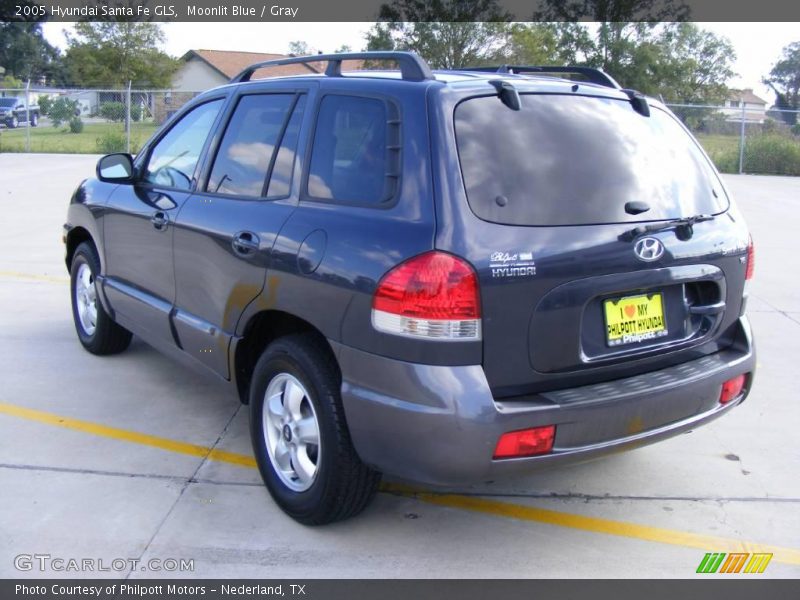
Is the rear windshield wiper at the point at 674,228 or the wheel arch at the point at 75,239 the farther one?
the wheel arch at the point at 75,239

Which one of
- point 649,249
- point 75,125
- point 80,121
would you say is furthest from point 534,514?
point 80,121

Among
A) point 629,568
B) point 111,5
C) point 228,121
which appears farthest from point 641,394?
point 111,5

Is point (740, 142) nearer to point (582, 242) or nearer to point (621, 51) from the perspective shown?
point (621, 51)

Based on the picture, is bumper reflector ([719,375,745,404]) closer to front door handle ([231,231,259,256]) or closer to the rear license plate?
the rear license plate

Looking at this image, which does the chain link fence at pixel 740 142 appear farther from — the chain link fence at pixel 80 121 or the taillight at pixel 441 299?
the taillight at pixel 441 299

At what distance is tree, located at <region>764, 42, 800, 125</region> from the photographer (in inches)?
3255

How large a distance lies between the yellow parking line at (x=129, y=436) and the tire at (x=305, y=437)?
0.54 metres

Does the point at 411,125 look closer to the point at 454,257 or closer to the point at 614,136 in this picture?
the point at 454,257

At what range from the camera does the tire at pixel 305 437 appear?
3328mm

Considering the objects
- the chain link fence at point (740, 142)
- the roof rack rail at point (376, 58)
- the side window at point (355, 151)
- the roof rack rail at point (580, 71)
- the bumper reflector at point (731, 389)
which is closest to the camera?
the side window at point (355, 151)

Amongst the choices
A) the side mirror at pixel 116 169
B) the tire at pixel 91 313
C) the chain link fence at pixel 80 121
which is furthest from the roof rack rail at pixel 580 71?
the chain link fence at pixel 80 121

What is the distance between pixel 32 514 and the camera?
3.69 metres

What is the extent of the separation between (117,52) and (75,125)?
904 centimetres

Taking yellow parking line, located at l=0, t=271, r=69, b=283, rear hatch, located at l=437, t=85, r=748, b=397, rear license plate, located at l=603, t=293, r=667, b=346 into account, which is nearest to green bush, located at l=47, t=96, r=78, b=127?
yellow parking line, located at l=0, t=271, r=69, b=283
